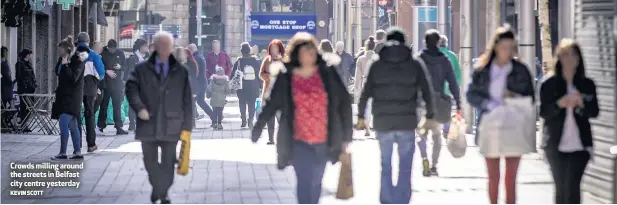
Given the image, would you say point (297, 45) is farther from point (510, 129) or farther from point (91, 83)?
point (91, 83)

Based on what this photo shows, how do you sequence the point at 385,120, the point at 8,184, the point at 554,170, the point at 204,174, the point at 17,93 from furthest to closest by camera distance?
the point at 17,93
the point at 204,174
the point at 8,184
the point at 385,120
the point at 554,170

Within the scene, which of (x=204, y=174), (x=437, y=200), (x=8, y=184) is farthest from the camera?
(x=204, y=174)

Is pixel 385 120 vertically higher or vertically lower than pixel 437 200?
higher

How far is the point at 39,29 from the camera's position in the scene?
34469 mm

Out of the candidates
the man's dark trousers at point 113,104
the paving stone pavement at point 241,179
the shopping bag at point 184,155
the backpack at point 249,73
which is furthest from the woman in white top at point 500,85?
the man's dark trousers at point 113,104

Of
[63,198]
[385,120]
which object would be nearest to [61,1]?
[63,198]

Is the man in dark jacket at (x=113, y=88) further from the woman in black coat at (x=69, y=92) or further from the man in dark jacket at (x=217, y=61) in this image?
the woman in black coat at (x=69, y=92)

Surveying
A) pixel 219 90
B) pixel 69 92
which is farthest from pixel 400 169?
pixel 219 90

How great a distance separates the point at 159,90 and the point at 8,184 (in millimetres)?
3406

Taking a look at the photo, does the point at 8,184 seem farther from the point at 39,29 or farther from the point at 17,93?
the point at 39,29

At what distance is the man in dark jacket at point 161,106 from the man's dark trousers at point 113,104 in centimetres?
1260

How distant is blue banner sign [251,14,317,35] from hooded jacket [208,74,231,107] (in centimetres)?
6002

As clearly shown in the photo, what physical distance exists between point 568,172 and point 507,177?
63 cm

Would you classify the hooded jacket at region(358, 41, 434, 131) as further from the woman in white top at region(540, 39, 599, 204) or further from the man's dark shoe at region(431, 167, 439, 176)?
the man's dark shoe at region(431, 167, 439, 176)
